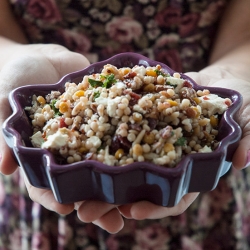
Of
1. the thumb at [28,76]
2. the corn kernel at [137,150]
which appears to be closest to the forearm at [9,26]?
the thumb at [28,76]

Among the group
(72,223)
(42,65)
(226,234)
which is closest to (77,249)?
(72,223)

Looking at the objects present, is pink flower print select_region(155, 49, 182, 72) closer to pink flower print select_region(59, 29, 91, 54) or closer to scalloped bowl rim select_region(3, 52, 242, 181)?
pink flower print select_region(59, 29, 91, 54)

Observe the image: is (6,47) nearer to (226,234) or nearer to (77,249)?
(77,249)

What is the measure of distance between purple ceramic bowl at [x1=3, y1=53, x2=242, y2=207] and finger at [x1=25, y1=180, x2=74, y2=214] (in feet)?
0.14

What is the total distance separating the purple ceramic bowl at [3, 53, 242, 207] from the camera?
0.73 m

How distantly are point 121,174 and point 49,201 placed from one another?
0.21m

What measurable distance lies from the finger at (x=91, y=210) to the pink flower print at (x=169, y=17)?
65cm

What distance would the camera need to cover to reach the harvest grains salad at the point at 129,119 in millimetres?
777

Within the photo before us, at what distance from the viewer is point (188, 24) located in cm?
130

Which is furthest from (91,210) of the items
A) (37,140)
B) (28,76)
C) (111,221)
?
(28,76)

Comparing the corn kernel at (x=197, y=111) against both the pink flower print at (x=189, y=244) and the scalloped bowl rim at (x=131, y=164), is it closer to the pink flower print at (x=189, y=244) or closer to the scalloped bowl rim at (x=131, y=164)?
the scalloped bowl rim at (x=131, y=164)

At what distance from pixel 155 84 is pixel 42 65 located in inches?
13.2

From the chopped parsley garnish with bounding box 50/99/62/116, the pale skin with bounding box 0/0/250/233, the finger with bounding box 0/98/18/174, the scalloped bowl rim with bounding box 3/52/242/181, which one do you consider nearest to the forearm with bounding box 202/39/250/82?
the pale skin with bounding box 0/0/250/233

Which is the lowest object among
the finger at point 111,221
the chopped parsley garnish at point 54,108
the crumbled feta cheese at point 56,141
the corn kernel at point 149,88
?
the finger at point 111,221
